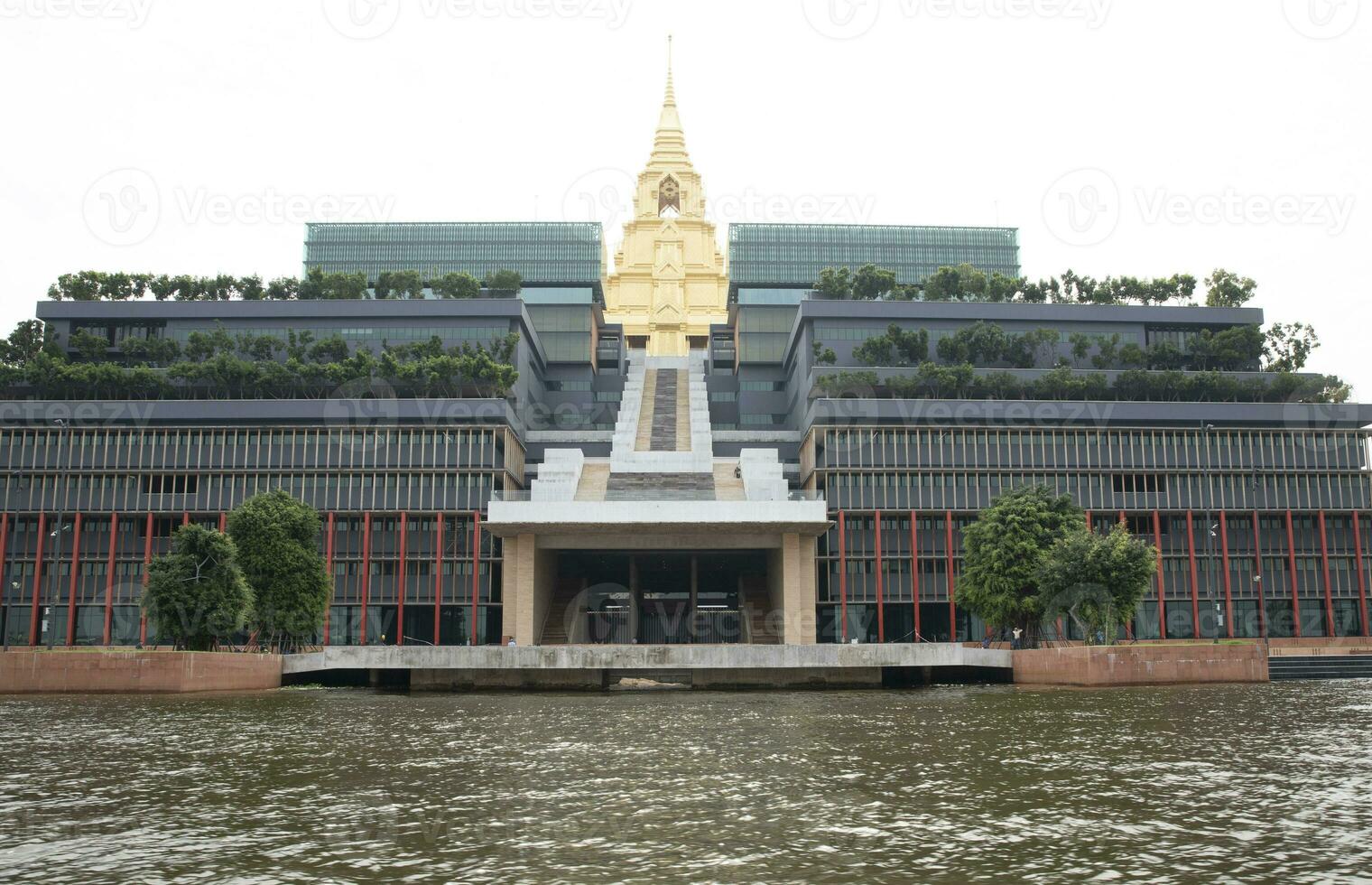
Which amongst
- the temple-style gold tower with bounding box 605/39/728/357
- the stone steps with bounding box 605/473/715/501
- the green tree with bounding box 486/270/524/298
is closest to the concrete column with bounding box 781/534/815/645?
the stone steps with bounding box 605/473/715/501

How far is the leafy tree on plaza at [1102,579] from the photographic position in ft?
181

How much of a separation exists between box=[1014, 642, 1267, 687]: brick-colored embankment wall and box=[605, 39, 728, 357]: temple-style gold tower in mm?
86942

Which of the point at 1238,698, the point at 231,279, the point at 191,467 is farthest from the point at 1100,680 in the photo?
the point at 231,279

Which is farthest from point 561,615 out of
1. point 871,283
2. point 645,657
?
point 871,283

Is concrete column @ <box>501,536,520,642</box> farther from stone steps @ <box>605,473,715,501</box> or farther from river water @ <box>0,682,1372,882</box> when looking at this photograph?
river water @ <box>0,682,1372,882</box>

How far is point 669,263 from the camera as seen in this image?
14025cm

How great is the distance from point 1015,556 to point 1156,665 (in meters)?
13.2

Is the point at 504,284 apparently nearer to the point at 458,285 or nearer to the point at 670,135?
the point at 458,285

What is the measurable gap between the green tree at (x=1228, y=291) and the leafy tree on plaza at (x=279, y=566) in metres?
70.9

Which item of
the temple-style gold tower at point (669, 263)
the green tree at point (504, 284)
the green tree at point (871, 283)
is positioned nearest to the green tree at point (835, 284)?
the green tree at point (871, 283)

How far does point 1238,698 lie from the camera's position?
4125 cm

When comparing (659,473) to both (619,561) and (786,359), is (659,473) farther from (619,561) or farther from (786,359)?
(786,359)

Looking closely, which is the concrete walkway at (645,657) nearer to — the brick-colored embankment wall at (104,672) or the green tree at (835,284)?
the brick-colored embankment wall at (104,672)

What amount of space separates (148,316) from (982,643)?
64.1 metres
